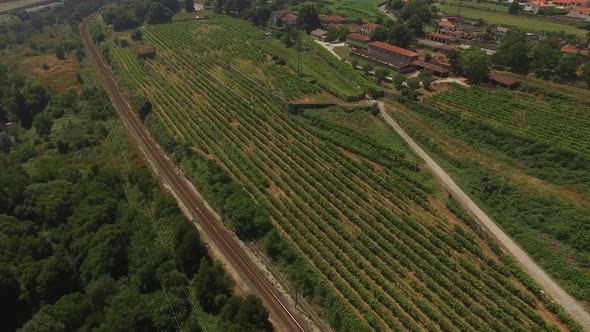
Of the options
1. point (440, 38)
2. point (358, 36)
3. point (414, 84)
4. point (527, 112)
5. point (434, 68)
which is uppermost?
point (440, 38)

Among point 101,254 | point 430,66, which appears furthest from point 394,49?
point 101,254

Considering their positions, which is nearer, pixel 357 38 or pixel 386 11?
pixel 357 38

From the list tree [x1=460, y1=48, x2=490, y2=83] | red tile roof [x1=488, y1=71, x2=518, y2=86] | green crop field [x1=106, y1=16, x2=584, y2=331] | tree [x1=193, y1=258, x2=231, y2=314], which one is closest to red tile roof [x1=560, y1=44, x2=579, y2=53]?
red tile roof [x1=488, y1=71, x2=518, y2=86]

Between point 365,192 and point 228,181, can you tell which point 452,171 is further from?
point 228,181

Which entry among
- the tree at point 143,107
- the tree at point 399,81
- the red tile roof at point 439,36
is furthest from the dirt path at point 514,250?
the red tile roof at point 439,36

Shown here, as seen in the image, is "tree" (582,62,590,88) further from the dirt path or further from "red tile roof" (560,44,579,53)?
the dirt path

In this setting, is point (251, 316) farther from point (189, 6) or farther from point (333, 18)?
point (189, 6)

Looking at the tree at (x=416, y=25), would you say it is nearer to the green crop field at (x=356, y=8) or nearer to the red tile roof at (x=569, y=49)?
the green crop field at (x=356, y=8)
